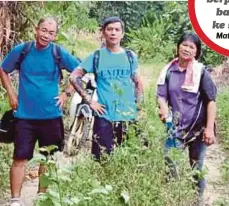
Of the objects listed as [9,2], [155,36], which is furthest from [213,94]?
[9,2]

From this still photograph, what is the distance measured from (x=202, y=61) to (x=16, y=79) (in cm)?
65

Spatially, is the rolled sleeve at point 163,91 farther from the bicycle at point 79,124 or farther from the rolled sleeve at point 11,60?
the rolled sleeve at point 11,60

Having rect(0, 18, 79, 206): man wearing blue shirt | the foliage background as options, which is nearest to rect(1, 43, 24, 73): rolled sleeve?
rect(0, 18, 79, 206): man wearing blue shirt

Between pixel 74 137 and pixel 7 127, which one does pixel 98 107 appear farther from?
pixel 7 127

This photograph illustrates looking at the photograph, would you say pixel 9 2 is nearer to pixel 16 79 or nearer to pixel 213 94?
pixel 16 79

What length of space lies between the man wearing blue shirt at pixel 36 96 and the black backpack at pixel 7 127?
35 millimetres

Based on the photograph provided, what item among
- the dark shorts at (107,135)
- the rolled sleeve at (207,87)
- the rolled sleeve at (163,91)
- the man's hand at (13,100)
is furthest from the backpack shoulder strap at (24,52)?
the rolled sleeve at (207,87)

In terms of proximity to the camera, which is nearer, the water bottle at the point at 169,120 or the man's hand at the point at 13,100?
the water bottle at the point at 169,120

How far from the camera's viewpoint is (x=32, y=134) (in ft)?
8.48

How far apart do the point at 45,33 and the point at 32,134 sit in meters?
0.36

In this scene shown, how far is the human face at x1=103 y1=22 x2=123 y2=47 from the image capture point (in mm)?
2504

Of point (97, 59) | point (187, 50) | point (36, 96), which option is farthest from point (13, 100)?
point (187, 50)

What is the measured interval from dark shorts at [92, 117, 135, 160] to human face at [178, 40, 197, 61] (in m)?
0.30

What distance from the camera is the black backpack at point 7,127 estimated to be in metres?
2.61
